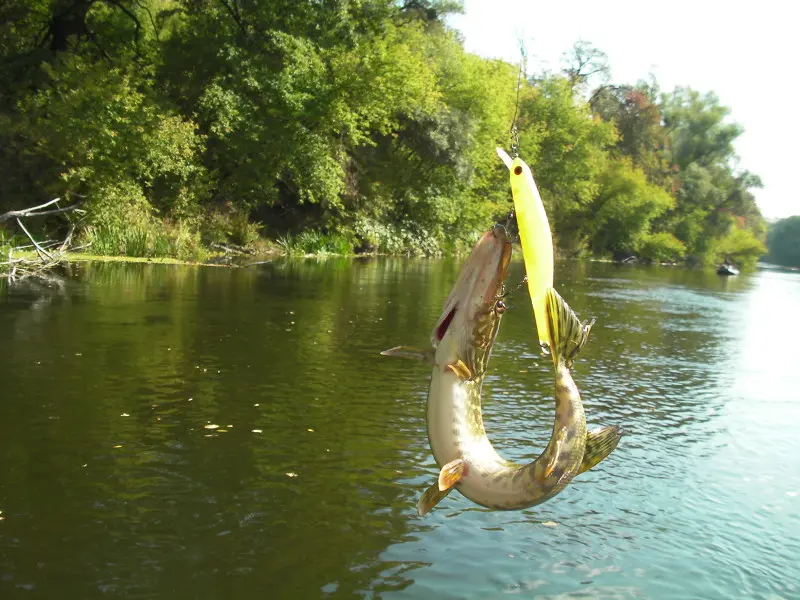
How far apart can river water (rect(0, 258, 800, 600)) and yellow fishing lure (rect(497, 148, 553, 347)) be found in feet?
11.3

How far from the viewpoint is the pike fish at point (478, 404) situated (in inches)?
154

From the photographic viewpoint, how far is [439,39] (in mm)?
54906

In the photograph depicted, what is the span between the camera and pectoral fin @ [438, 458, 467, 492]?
4.35m

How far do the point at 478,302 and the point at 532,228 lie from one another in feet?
2.28

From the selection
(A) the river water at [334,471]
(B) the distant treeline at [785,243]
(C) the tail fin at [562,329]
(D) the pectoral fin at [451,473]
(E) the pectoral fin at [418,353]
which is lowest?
(A) the river water at [334,471]

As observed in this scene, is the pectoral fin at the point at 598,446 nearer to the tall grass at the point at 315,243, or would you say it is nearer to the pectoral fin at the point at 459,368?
the pectoral fin at the point at 459,368

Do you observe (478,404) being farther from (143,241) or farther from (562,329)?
(143,241)

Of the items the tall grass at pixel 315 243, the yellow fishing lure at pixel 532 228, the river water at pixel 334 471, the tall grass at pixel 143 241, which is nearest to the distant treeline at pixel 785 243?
the tall grass at pixel 315 243

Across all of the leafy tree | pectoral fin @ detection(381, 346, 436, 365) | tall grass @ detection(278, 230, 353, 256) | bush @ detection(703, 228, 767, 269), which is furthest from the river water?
bush @ detection(703, 228, 767, 269)

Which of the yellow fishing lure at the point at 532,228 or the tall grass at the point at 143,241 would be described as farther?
the tall grass at the point at 143,241

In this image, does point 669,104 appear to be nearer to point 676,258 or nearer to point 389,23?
point 676,258

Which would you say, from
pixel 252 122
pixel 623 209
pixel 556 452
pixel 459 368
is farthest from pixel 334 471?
pixel 623 209

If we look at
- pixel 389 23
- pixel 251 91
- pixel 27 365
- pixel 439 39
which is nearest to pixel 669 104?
pixel 439 39

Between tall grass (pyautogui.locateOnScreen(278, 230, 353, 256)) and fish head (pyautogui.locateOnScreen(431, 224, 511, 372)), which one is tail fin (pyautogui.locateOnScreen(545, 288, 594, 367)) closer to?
fish head (pyautogui.locateOnScreen(431, 224, 511, 372))
